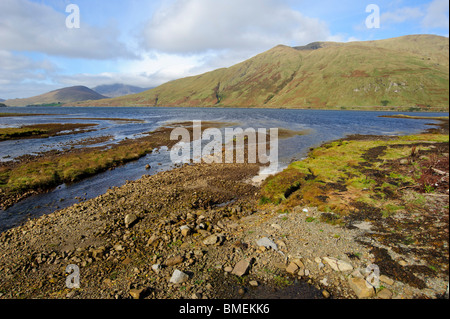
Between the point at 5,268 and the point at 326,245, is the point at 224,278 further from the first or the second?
the point at 5,268

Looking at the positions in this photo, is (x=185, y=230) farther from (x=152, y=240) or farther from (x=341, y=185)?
(x=341, y=185)

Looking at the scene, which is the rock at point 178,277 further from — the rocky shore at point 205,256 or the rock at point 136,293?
the rock at point 136,293

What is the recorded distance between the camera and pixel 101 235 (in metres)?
13.8

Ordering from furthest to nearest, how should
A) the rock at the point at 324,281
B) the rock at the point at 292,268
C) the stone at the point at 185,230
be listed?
1. the stone at the point at 185,230
2. the rock at the point at 292,268
3. the rock at the point at 324,281

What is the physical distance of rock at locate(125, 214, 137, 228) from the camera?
14.8m

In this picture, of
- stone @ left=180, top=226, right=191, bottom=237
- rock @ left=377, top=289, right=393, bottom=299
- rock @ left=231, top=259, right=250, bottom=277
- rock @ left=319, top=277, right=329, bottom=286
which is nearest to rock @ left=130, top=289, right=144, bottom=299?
rock @ left=231, top=259, right=250, bottom=277

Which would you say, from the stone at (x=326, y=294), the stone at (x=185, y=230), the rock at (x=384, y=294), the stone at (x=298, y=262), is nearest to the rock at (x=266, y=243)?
the stone at (x=298, y=262)

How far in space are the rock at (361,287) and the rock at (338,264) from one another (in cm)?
64

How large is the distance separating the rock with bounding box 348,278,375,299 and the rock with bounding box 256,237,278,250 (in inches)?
146

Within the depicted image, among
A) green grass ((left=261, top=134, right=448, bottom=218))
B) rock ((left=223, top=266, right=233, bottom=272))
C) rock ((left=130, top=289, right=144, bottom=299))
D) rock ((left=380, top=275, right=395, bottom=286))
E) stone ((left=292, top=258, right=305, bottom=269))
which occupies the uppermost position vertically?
green grass ((left=261, top=134, right=448, bottom=218))

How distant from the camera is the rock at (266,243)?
38.1ft

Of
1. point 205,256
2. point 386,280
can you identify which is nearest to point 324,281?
point 386,280

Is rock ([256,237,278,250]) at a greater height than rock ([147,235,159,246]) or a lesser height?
greater

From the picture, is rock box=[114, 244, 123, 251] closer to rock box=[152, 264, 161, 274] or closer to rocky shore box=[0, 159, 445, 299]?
rocky shore box=[0, 159, 445, 299]
